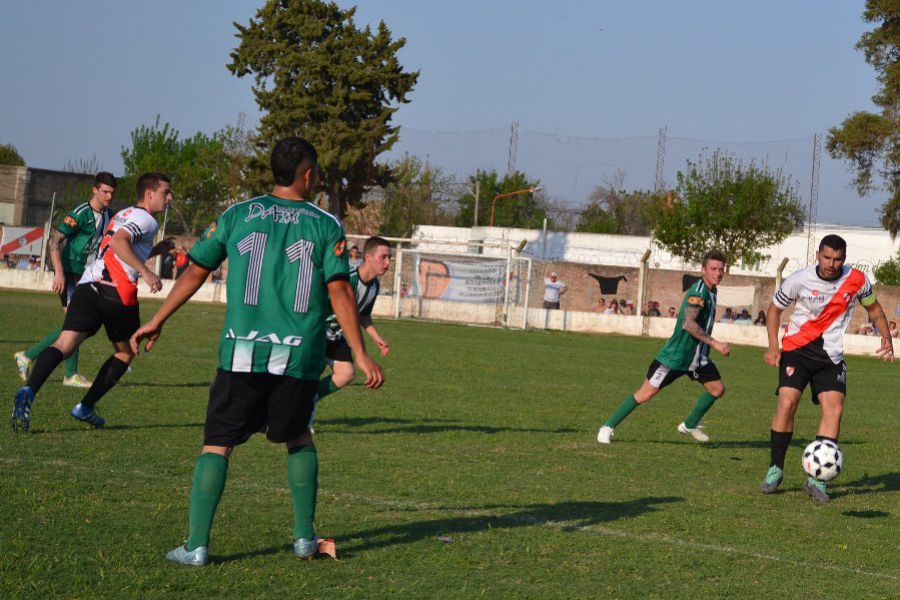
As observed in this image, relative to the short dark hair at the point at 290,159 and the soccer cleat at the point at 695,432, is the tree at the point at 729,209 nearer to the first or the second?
the soccer cleat at the point at 695,432

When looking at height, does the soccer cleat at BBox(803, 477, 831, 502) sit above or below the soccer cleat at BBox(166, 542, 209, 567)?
above

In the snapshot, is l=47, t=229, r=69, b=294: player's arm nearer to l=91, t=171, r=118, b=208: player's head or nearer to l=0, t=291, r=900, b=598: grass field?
l=91, t=171, r=118, b=208: player's head

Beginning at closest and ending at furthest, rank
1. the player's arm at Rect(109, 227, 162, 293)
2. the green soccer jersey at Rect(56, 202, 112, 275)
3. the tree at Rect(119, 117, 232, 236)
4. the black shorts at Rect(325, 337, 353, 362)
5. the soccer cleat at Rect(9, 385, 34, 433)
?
the soccer cleat at Rect(9, 385, 34, 433)
the player's arm at Rect(109, 227, 162, 293)
the black shorts at Rect(325, 337, 353, 362)
the green soccer jersey at Rect(56, 202, 112, 275)
the tree at Rect(119, 117, 232, 236)

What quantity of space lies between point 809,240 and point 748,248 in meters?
9.88

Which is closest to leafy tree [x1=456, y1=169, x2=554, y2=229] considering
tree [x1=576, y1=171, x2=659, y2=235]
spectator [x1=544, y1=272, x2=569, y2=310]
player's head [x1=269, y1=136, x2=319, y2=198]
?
tree [x1=576, y1=171, x2=659, y2=235]

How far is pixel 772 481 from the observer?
7633mm

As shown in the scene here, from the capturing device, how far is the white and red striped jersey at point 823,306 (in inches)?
305

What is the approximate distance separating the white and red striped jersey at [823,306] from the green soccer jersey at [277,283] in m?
4.15

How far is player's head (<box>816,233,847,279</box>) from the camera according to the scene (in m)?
7.60

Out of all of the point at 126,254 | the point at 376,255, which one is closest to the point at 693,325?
Result: the point at 376,255

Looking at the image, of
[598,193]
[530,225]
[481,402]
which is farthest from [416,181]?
[481,402]

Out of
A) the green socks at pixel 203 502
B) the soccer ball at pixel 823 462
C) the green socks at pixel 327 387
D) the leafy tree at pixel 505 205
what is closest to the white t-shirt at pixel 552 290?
the green socks at pixel 327 387

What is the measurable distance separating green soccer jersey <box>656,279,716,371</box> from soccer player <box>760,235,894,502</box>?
171 centimetres

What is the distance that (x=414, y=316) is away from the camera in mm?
32812
